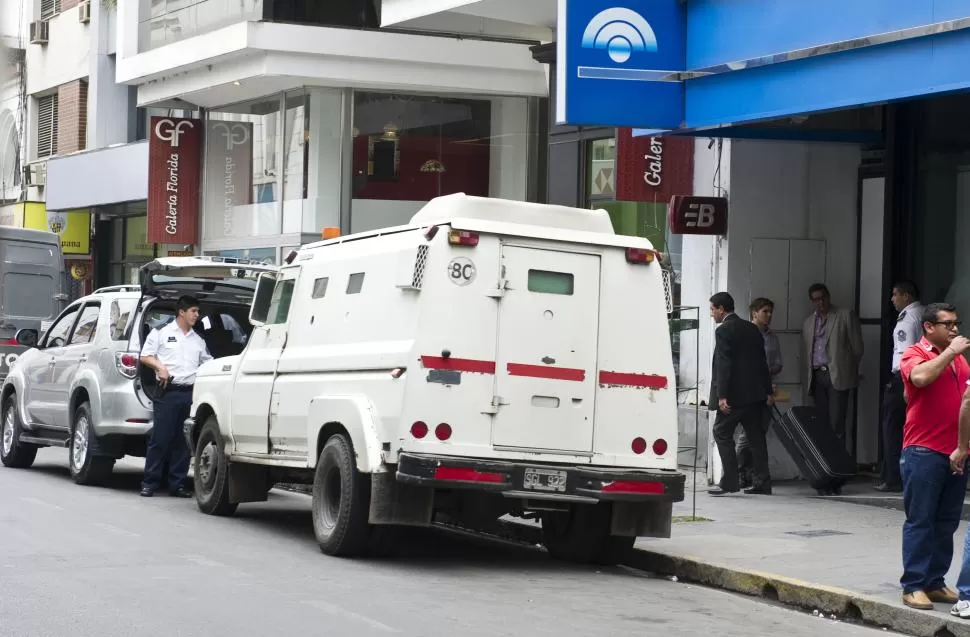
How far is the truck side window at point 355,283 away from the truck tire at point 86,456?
16.8ft

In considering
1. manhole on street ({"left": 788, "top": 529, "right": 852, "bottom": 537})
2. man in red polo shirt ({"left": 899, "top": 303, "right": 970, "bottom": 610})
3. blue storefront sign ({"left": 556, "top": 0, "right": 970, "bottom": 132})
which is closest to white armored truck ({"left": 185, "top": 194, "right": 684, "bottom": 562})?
manhole on street ({"left": 788, "top": 529, "right": 852, "bottom": 537})

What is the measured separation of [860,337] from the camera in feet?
49.2

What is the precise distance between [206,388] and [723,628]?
6.48 meters

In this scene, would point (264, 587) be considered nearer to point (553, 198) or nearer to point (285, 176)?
point (553, 198)

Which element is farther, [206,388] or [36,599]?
[206,388]

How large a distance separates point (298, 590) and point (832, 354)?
814cm

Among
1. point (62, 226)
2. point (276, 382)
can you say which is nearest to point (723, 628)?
point (276, 382)

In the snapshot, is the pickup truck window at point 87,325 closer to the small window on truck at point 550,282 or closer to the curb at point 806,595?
the small window on truck at point 550,282

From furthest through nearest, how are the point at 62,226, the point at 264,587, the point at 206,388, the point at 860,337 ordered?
the point at 62,226 → the point at 860,337 → the point at 206,388 → the point at 264,587

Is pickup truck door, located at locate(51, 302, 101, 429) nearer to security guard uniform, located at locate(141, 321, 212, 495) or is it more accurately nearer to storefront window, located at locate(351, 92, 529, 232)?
security guard uniform, located at locate(141, 321, 212, 495)

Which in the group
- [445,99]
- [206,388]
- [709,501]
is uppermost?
[445,99]

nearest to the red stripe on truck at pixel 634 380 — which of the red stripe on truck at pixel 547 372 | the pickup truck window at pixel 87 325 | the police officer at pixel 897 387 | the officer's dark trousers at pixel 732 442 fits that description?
the red stripe on truck at pixel 547 372

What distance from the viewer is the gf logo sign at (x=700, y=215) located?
15.0 metres

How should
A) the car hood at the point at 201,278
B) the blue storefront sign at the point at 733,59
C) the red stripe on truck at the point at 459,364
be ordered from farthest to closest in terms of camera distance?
1. the car hood at the point at 201,278
2. the blue storefront sign at the point at 733,59
3. the red stripe on truck at the point at 459,364
